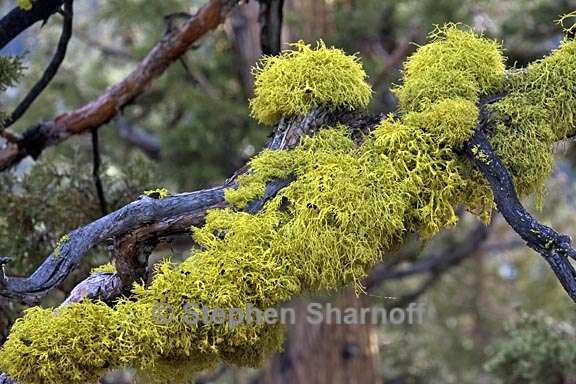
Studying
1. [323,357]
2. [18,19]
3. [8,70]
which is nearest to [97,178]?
[8,70]

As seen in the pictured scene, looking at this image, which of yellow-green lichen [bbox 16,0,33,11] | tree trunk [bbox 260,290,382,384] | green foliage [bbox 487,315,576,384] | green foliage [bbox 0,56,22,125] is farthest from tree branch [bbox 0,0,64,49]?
tree trunk [bbox 260,290,382,384]

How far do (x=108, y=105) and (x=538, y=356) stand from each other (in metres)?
2.43

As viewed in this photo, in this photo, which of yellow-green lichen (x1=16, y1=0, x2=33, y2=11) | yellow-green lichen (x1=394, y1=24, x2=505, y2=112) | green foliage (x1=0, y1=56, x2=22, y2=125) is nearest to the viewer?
yellow-green lichen (x1=394, y1=24, x2=505, y2=112)

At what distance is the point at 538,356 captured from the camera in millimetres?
4348

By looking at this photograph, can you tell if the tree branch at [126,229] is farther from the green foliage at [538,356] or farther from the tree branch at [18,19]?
the green foliage at [538,356]

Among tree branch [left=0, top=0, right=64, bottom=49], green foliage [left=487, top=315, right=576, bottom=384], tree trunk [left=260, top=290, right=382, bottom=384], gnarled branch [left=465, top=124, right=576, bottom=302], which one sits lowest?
gnarled branch [left=465, top=124, right=576, bottom=302]

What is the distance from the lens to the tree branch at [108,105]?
338 cm

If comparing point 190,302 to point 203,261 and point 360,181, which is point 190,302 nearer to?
point 203,261

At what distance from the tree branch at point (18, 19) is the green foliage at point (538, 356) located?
9.45 feet

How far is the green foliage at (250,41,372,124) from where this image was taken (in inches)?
87.1

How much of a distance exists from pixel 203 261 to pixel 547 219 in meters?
7.02

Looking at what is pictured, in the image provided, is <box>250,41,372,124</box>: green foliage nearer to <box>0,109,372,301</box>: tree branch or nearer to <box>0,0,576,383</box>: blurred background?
<box>0,109,372,301</box>: tree branch

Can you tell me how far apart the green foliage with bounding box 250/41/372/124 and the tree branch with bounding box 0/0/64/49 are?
36.9 inches

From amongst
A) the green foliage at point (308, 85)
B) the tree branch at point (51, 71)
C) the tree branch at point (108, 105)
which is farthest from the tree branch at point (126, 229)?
the tree branch at point (108, 105)
